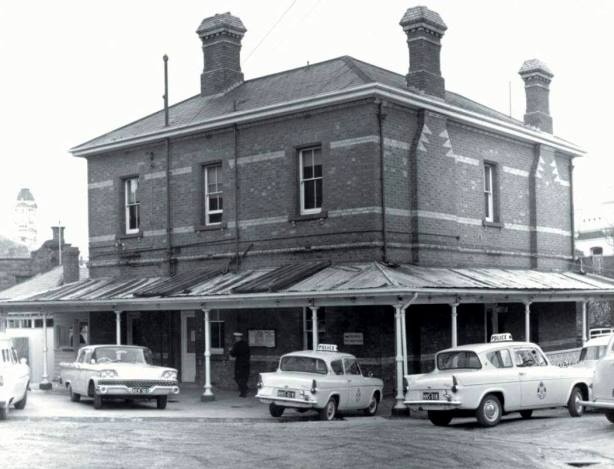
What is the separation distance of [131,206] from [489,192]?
1045 centimetres

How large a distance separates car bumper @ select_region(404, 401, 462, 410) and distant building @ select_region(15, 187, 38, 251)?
97938mm

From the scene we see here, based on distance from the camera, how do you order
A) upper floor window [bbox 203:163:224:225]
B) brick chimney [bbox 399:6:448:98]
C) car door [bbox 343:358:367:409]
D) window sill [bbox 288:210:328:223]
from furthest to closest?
upper floor window [bbox 203:163:224:225], brick chimney [bbox 399:6:448:98], window sill [bbox 288:210:328:223], car door [bbox 343:358:367:409]

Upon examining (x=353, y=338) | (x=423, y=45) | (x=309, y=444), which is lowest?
(x=309, y=444)

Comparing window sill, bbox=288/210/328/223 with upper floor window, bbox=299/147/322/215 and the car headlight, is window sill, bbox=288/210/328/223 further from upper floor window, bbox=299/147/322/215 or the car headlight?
the car headlight

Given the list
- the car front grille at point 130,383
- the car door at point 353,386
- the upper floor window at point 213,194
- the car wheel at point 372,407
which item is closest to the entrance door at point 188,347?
the upper floor window at point 213,194

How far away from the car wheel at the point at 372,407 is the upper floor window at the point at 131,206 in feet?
36.7

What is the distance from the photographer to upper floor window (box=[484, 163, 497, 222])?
2644 centimetres

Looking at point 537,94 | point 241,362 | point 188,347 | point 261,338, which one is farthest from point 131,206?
point 537,94

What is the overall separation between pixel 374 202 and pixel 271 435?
324 inches

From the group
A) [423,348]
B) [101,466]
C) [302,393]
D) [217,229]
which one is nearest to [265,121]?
[217,229]

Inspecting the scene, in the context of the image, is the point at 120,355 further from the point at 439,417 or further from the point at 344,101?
the point at 344,101

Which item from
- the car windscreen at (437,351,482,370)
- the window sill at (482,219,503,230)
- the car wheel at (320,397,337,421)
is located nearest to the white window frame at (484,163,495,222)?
the window sill at (482,219,503,230)

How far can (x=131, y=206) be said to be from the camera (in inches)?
1103

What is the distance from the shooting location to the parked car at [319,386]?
1777cm
